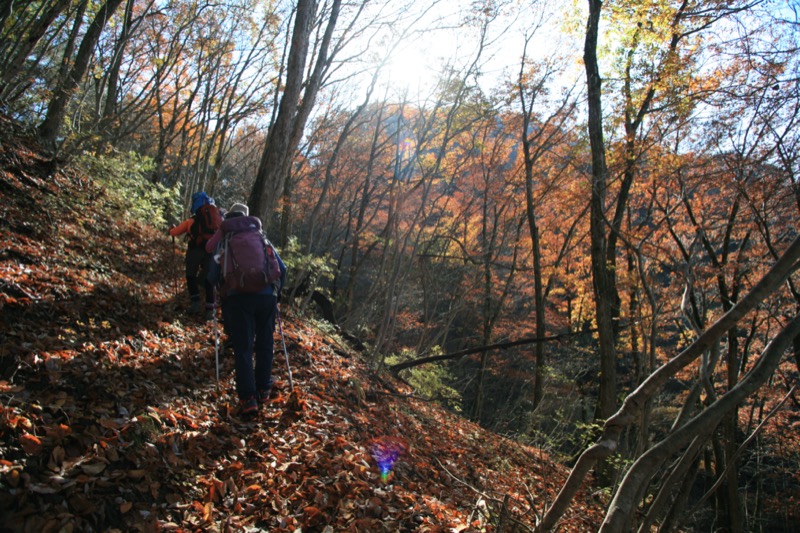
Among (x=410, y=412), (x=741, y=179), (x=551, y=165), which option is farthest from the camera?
(x=551, y=165)

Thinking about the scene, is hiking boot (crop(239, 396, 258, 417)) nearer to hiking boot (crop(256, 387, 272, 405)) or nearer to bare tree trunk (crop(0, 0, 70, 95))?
hiking boot (crop(256, 387, 272, 405))

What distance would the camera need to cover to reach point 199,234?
18.3 ft

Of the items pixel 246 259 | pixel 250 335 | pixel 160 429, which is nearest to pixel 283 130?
pixel 246 259

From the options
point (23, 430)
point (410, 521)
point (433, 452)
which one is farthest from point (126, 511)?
point (433, 452)

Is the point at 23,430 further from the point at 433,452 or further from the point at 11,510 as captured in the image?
the point at 433,452

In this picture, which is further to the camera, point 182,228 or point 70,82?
point 70,82

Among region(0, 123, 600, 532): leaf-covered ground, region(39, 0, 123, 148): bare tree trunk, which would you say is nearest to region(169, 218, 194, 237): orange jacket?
region(0, 123, 600, 532): leaf-covered ground

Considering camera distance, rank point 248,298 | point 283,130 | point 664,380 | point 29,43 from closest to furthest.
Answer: point 664,380 < point 248,298 < point 283,130 < point 29,43

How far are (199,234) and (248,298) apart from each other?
217 cm

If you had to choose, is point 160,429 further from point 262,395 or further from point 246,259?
point 246,259

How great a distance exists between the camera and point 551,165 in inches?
612

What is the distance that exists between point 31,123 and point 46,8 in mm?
2378

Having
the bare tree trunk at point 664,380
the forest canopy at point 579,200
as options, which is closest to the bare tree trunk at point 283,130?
the forest canopy at point 579,200

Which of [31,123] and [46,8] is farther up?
[46,8]
